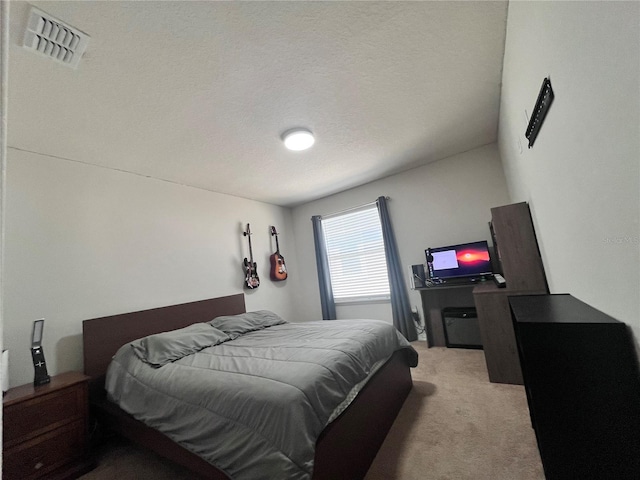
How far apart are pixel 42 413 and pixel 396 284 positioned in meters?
3.66

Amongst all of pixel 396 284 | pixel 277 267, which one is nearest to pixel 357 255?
pixel 396 284

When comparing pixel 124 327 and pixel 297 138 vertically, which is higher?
pixel 297 138

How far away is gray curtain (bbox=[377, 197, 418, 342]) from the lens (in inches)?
154

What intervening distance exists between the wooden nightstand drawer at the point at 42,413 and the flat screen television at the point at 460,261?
369 cm

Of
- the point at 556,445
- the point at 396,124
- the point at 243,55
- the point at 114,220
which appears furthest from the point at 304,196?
the point at 556,445

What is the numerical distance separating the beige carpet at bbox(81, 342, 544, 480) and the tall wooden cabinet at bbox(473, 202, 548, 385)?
181 millimetres

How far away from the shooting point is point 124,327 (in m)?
2.65

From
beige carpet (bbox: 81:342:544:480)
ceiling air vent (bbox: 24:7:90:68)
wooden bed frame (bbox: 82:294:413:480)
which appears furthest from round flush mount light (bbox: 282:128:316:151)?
beige carpet (bbox: 81:342:544:480)

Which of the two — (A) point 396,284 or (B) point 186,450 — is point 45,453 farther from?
(A) point 396,284

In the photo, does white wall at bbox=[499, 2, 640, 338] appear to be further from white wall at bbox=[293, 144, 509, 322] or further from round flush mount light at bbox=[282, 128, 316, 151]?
white wall at bbox=[293, 144, 509, 322]

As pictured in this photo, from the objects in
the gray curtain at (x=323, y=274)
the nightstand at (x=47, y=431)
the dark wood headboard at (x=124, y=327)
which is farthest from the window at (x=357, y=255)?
the nightstand at (x=47, y=431)

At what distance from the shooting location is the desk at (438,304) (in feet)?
11.9

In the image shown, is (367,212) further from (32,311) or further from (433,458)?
(32,311)

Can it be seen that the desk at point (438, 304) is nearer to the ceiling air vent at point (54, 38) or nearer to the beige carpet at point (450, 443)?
the beige carpet at point (450, 443)
